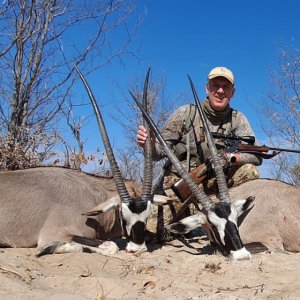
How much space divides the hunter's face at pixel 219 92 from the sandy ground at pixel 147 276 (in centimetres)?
221

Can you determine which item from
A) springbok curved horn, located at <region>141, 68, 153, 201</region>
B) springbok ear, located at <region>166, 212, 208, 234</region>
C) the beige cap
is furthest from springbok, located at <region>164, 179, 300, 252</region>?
the beige cap

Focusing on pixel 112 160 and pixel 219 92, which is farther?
pixel 219 92

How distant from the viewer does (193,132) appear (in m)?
6.05

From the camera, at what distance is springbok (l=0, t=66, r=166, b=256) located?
451 centimetres

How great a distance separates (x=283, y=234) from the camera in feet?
15.6

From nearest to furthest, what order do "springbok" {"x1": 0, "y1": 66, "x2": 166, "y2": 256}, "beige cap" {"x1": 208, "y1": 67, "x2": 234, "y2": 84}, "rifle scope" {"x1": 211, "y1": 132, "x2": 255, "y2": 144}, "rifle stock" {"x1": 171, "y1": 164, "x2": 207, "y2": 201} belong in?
"springbok" {"x1": 0, "y1": 66, "x2": 166, "y2": 256}
"rifle stock" {"x1": 171, "y1": 164, "x2": 207, "y2": 201}
"rifle scope" {"x1": 211, "y1": 132, "x2": 255, "y2": 144}
"beige cap" {"x1": 208, "y1": 67, "x2": 234, "y2": 84}

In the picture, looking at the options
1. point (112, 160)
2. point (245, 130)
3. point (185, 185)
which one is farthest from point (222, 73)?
point (112, 160)

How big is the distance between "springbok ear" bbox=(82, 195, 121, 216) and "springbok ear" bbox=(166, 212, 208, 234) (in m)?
0.62

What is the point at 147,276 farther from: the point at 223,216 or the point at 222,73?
the point at 222,73

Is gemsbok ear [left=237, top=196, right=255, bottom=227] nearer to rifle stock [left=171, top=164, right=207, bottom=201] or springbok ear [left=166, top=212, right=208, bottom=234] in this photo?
springbok ear [left=166, top=212, right=208, bottom=234]

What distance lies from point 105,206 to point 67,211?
39 cm

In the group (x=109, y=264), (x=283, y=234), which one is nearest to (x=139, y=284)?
(x=109, y=264)

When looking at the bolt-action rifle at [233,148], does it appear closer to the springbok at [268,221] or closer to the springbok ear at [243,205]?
the springbok at [268,221]

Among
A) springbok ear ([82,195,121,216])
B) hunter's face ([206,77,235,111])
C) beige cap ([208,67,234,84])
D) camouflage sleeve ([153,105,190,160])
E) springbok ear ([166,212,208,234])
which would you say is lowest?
springbok ear ([166,212,208,234])
